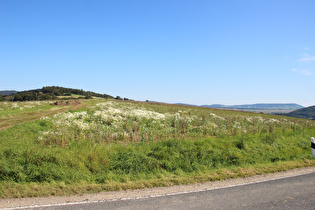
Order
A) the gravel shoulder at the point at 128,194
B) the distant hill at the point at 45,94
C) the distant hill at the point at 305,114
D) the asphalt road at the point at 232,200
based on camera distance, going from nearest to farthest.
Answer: the asphalt road at the point at 232,200
the gravel shoulder at the point at 128,194
the distant hill at the point at 305,114
the distant hill at the point at 45,94

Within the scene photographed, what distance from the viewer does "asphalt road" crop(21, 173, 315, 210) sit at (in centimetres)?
485

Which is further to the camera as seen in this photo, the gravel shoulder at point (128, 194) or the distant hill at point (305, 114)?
the distant hill at point (305, 114)

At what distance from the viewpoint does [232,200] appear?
521cm

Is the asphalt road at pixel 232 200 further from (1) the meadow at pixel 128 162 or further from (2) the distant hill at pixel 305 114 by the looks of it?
(2) the distant hill at pixel 305 114

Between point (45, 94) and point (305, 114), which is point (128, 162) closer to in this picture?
point (305, 114)

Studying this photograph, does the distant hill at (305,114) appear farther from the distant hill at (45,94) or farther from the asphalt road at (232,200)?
the distant hill at (45,94)

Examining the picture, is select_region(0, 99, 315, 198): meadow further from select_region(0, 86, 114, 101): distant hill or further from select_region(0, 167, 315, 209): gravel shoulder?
select_region(0, 86, 114, 101): distant hill

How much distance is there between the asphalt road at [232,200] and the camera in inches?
191

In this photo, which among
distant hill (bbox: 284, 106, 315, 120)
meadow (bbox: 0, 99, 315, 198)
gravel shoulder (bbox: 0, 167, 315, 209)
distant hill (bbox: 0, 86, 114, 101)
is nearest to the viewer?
gravel shoulder (bbox: 0, 167, 315, 209)

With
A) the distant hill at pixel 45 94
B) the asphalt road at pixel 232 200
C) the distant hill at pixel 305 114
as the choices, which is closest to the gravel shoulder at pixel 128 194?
the asphalt road at pixel 232 200

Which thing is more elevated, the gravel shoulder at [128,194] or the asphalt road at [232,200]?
the asphalt road at [232,200]

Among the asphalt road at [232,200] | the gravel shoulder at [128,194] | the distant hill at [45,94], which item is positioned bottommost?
the gravel shoulder at [128,194]

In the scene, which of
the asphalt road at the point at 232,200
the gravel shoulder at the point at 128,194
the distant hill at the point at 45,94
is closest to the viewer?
the asphalt road at the point at 232,200

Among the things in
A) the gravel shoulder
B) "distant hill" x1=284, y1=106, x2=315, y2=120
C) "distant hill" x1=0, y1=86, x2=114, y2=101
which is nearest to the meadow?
the gravel shoulder
